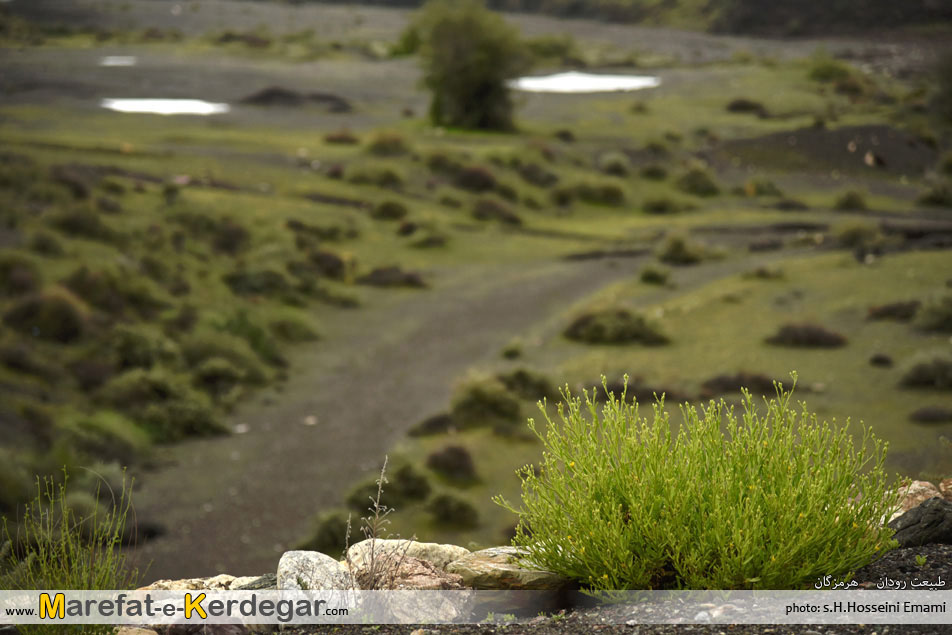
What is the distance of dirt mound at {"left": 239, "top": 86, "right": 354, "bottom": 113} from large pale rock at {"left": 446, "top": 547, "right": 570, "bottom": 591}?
2338 inches

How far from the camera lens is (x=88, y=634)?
4504 mm

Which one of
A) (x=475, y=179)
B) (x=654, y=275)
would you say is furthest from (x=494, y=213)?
(x=654, y=275)

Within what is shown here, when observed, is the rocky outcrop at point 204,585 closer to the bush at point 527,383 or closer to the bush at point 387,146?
the bush at point 527,383

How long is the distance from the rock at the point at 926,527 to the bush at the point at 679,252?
28.9 metres

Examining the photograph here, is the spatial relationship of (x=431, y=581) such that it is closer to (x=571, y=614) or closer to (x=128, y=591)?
(x=571, y=614)

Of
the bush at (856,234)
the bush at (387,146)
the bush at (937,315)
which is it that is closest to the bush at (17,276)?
the bush at (937,315)

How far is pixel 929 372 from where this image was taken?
1812 centimetres

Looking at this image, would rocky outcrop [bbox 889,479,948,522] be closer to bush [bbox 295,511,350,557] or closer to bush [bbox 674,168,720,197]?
bush [bbox 295,511,350,557]

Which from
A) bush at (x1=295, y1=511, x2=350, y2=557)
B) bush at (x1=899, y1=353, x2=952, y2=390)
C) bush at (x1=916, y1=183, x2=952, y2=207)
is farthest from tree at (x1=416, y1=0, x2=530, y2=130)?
bush at (x1=295, y1=511, x2=350, y2=557)

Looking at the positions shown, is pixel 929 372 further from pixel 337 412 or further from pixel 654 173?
pixel 654 173

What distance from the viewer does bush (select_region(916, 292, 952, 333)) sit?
71.5 feet

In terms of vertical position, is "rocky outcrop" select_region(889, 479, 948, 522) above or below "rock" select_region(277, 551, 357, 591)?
below

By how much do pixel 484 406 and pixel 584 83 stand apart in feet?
225

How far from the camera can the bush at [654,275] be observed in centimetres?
3070
